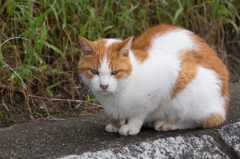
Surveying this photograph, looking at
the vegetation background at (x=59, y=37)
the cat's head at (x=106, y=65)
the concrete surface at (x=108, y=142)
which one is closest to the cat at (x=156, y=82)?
the cat's head at (x=106, y=65)

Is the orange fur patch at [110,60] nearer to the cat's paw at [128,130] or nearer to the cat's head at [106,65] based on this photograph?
the cat's head at [106,65]

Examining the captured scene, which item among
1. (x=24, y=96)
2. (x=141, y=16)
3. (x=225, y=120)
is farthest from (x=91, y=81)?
(x=141, y=16)

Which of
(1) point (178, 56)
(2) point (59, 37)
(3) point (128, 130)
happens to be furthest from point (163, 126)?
(2) point (59, 37)

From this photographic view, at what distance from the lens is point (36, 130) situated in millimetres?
2465

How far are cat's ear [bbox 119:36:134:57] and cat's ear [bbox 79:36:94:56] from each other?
0.21 m

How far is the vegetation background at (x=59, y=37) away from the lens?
279 cm

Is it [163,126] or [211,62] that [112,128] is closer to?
[163,126]

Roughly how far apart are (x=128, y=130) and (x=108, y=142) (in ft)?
0.71

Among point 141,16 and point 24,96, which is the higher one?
point 141,16

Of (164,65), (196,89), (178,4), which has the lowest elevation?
(196,89)

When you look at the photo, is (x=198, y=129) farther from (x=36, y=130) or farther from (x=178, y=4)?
(x=178, y=4)

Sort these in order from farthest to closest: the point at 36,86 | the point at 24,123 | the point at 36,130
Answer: the point at 36,86 → the point at 24,123 → the point at 36,130

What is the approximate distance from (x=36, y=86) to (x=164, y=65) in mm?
1411

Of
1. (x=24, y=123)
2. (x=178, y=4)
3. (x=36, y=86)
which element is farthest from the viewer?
(x=178, y=4)
